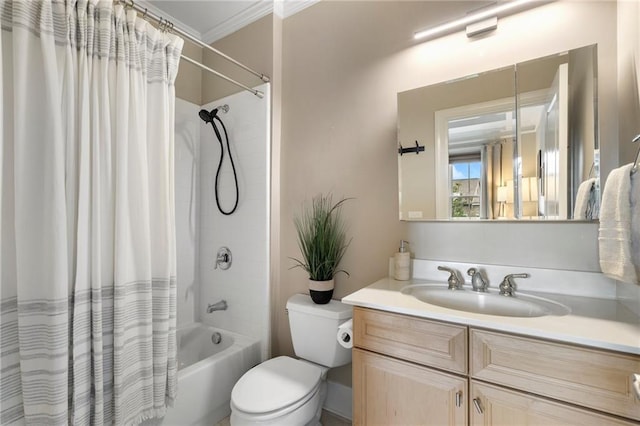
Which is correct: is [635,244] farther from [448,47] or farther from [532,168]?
[448,47]

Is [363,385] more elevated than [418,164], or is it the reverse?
[418,164]

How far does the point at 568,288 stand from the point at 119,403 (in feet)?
6.17

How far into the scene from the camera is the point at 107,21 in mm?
1190

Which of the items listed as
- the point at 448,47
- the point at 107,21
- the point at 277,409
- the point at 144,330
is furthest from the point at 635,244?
the point at 107,21

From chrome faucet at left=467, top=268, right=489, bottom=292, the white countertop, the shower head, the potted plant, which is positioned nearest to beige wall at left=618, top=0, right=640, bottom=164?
the white countertop

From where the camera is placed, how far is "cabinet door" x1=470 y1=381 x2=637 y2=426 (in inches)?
32.1

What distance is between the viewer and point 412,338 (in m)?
1.09

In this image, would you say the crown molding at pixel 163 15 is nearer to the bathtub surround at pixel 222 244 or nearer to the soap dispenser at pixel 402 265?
the bathtub surround at pixel 222 244

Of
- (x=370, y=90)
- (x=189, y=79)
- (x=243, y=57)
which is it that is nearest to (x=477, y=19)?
(x=370, y=90)

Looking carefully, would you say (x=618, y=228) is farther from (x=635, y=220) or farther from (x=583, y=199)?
(x=583, y=199)

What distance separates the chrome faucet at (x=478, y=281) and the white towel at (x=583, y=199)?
1.42 feet

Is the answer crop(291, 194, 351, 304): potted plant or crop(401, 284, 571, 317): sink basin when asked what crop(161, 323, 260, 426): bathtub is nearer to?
crop(291, 194, 351, 304): potted plant

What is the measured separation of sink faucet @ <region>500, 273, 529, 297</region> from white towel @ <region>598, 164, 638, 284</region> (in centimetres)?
33

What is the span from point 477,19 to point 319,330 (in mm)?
1722
